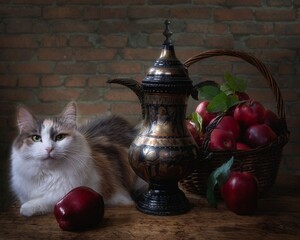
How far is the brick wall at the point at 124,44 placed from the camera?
2.12 m

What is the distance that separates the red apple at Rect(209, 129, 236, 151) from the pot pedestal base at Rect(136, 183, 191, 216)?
0.14 m

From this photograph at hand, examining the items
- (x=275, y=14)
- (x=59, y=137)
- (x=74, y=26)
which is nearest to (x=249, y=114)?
(x=59, y=137)

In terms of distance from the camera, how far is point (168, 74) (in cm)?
88

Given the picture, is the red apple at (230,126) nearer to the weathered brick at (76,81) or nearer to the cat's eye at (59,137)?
the cat's eye at (59,137)

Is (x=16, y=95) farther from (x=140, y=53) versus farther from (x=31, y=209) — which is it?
(x=31, y=209)

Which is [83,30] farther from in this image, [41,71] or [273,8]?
[273,8]

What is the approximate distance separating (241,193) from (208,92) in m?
0.32

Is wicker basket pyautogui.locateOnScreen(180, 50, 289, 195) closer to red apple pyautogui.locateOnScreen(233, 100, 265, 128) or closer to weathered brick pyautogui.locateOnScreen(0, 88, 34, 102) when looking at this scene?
red apple pyautogui.locateOnScreen(233, 100, 265, 128)

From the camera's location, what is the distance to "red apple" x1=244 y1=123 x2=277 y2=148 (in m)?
1.03

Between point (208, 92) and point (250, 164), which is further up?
point (208, 92)

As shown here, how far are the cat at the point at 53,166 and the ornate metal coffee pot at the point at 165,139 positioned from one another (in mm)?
131

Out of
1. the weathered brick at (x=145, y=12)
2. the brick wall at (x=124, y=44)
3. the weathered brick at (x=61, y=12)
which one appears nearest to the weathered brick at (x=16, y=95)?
the brick wall at (x=124, y=44)

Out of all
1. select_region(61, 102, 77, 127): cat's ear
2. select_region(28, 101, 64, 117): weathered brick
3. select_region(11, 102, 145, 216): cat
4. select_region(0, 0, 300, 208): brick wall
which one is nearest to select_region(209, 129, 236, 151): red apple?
select_region(11, 102, 145, 216): cat

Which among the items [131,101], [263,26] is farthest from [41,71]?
[263,26]
